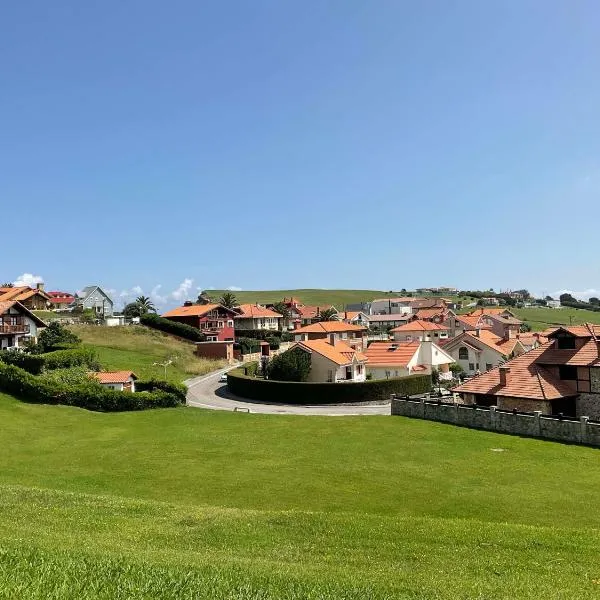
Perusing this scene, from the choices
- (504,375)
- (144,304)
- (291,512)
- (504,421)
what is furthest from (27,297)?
(291,512)

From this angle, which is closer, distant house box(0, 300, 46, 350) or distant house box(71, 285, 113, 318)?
distant house box(0, 300, 46, 350)

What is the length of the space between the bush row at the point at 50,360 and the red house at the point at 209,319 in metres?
38.3

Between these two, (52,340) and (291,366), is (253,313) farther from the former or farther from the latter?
(291,366)

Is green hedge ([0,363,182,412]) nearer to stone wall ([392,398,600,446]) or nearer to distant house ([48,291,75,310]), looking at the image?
stone wall ([392,398,600,446])

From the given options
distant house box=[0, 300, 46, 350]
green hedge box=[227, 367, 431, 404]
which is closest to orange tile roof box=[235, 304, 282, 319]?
distant house box=[0, 300, 46, 350]

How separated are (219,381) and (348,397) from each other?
71.2ft

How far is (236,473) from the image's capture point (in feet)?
84.6

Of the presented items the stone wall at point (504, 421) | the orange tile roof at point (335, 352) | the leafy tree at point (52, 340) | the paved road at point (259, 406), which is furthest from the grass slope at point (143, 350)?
the stone wall at point (504, 421)

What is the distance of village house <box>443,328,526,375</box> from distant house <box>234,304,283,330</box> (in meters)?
47.5

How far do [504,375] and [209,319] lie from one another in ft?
Answer: 218

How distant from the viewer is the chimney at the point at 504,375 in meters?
44.6

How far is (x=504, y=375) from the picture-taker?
45.1 m

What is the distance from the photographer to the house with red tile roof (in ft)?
137

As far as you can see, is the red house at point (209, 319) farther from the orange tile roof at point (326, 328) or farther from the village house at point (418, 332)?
the village house at point (418, 332)
